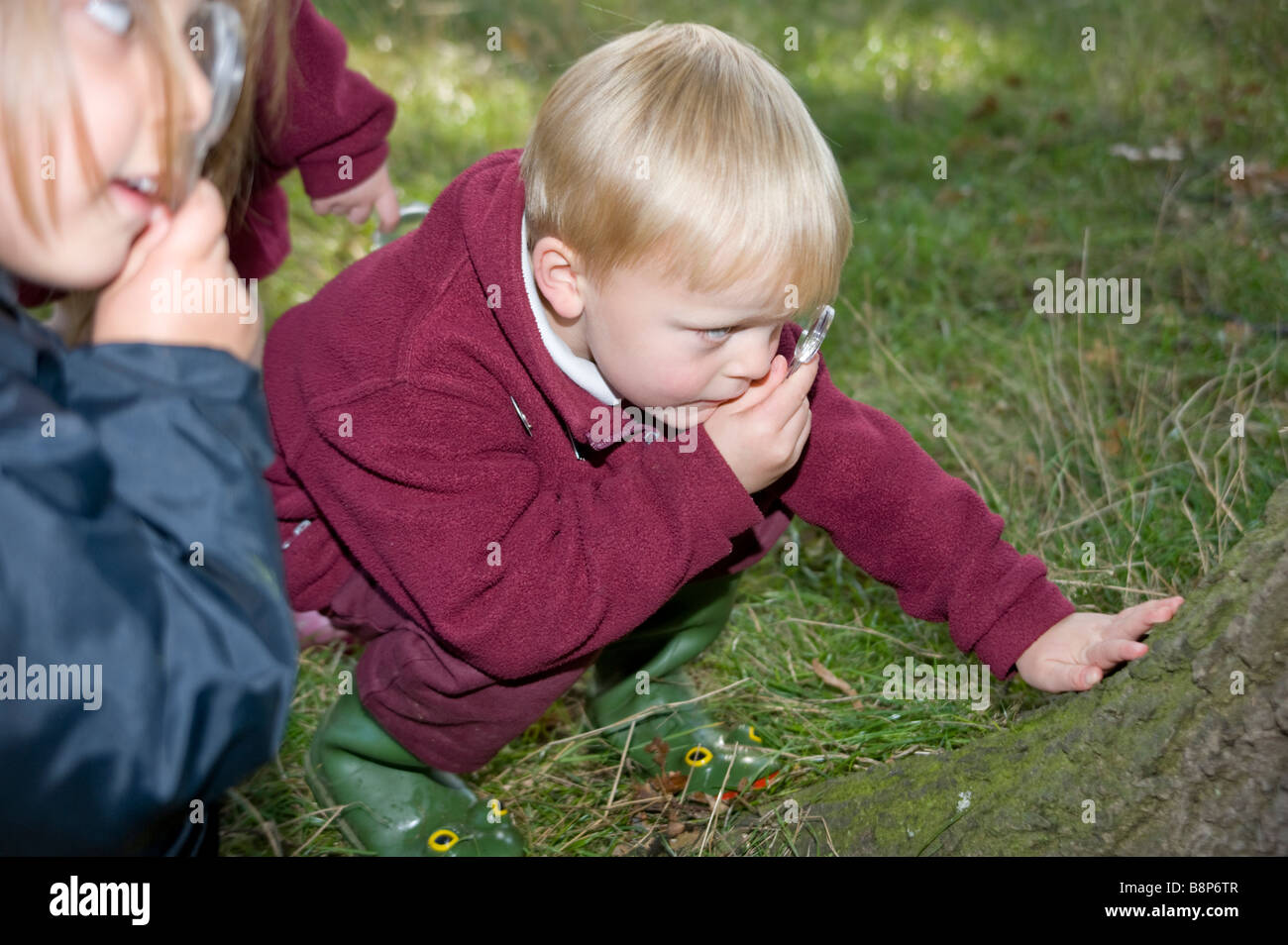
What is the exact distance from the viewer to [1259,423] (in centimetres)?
263

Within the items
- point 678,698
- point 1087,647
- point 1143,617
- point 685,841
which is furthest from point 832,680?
point 1143,617

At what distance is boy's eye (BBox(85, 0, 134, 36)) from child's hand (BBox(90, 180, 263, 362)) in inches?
8.1

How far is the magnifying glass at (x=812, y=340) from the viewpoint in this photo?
1.85 metres

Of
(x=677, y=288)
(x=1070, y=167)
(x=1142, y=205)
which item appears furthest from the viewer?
(x=1070, y=167)

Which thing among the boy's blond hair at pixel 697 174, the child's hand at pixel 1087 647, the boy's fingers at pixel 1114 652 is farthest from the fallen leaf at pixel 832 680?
the boy's blond hair at pixel 697 174

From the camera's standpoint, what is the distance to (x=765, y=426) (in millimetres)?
1826

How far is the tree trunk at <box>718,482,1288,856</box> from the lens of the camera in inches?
60.4

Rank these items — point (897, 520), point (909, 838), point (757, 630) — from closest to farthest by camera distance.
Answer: point (909, 838)
point (897, 520)
point (757, 630)

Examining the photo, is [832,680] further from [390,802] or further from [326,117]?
[326,117]

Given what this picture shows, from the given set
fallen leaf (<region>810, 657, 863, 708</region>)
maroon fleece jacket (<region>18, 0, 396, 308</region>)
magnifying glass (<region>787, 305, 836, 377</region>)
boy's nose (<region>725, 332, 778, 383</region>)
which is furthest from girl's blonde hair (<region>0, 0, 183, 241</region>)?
fallen leaf (<region>810, 657, 863, 708</region>)

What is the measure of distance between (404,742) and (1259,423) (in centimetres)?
197

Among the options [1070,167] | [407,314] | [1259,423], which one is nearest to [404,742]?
[407,314]
